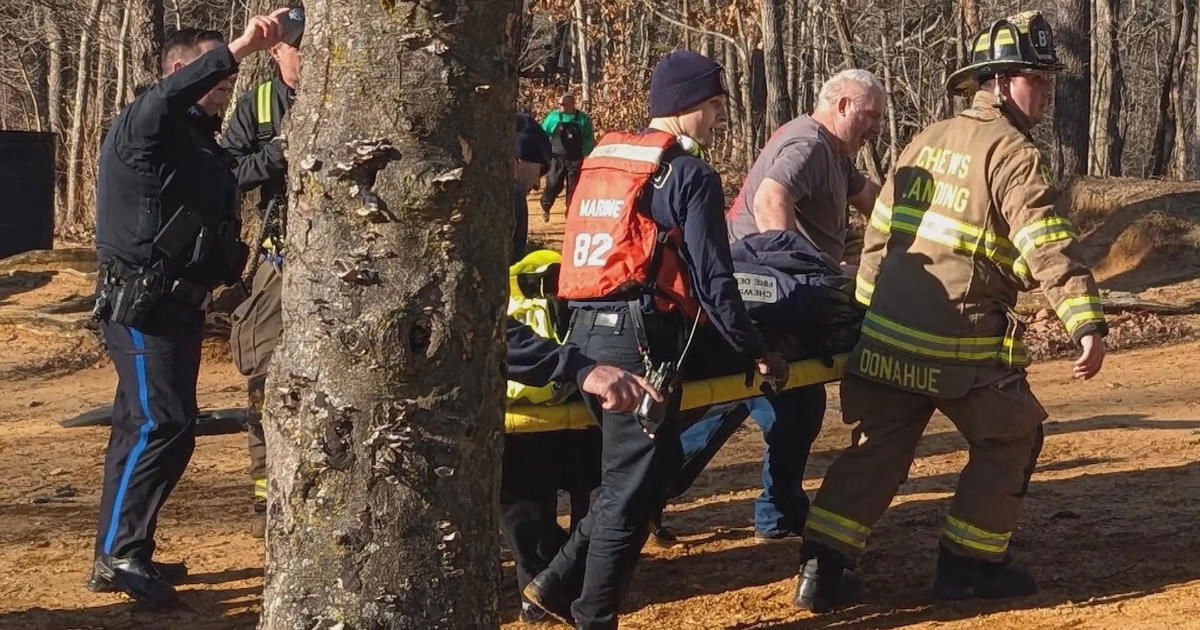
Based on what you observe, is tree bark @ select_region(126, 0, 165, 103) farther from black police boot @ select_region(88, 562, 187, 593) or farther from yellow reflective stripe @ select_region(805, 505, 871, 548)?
yellow reflective stripe @ select_region(805, 505, 871, 548)

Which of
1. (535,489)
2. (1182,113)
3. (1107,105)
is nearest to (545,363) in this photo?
(535,489)

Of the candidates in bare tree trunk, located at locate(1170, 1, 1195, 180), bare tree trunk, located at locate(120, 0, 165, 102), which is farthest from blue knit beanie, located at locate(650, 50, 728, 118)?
bare tree trunk, located at locate(1170, 1, 1195, 180)

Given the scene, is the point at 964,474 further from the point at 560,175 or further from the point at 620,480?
the point at 560,175

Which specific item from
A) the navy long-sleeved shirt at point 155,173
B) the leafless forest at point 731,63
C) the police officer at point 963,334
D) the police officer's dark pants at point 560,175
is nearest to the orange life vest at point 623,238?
the police officer at point 963,334

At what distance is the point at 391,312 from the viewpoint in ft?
9.53

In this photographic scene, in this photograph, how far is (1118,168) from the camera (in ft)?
71.1

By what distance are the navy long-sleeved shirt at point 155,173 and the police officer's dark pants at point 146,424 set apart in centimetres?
26

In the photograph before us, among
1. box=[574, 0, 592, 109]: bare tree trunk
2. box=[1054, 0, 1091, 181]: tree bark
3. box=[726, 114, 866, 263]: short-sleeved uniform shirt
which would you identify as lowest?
box=[726, 114, 866, 263]: short-sleeved uniform shirt

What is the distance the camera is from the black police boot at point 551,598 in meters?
5.09

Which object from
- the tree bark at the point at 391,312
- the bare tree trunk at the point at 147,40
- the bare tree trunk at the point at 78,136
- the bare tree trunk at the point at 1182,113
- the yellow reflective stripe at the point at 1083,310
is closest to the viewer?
the tree bark at the point at 391,312

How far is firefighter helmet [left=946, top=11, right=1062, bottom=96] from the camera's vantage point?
502 cm

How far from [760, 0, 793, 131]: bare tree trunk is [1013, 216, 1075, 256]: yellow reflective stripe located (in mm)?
11076

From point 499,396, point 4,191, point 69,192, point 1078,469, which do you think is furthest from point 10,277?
point 499,396

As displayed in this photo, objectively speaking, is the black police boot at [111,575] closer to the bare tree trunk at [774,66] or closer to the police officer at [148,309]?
the police officer at [148,309]
